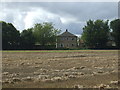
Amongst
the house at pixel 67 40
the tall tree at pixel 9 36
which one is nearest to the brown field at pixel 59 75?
the tall tree at pixel 9 36

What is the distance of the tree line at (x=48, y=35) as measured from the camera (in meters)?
84.6

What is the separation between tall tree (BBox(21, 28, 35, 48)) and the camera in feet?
281

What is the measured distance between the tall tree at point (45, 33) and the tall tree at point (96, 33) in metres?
14.2

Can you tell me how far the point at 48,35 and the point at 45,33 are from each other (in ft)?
5.63

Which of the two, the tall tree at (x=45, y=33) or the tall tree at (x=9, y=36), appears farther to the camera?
the tall tree at (x=45, y=33)

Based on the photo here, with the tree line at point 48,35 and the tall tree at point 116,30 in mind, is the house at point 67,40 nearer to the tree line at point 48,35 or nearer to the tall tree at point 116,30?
the tree line at point 48,35

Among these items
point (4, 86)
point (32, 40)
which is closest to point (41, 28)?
point (32, 40)

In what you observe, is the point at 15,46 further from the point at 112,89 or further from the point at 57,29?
the point at 112,89

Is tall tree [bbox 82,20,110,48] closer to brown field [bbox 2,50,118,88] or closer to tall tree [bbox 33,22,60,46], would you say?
tall tree [bbox 33,22,60,46]

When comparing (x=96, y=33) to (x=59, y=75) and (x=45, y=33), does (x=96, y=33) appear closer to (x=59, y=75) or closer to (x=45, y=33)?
(x=45, y=33)

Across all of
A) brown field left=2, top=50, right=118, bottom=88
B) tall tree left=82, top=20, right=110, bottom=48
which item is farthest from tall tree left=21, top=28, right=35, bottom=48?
brown field left=2, top=50, right=118, bottom=88

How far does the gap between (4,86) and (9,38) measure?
75.8 m

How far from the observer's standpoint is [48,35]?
101062mm

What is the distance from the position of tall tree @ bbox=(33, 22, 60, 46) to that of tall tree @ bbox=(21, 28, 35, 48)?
6923 mm
